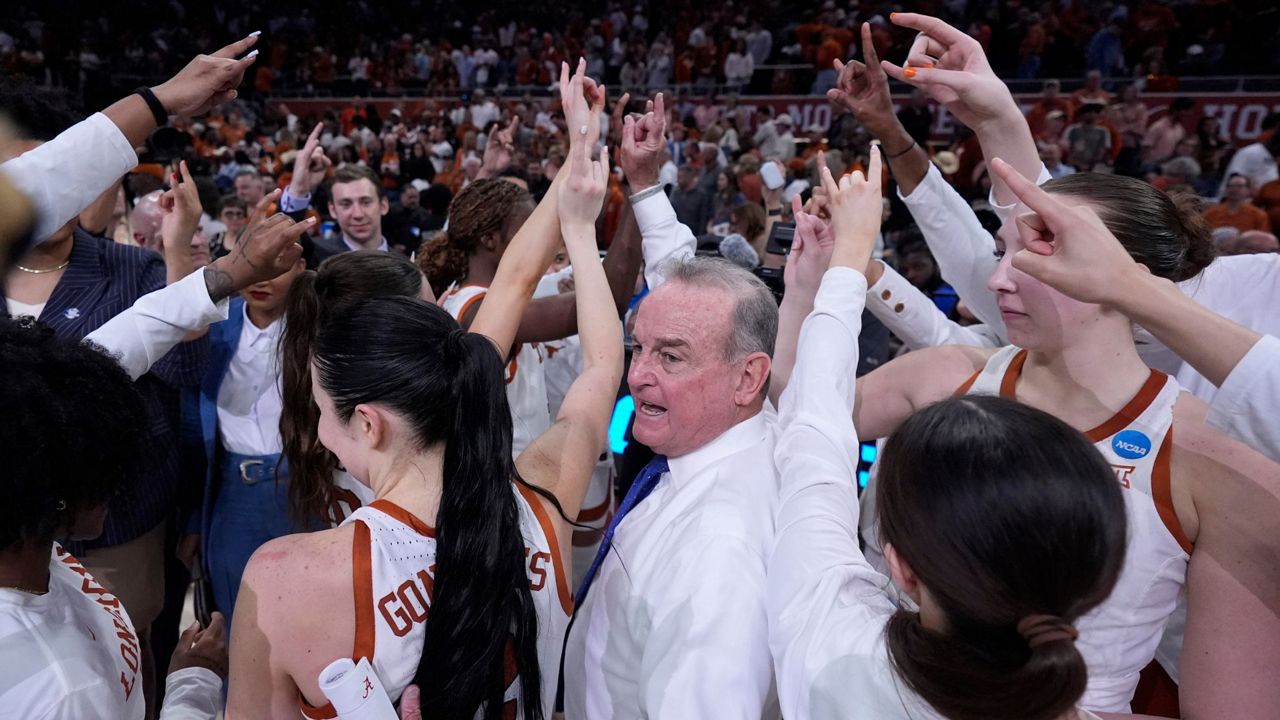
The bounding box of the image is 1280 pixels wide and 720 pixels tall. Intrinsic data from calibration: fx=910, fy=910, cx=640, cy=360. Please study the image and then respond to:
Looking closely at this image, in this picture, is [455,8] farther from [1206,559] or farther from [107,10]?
[1206,559]

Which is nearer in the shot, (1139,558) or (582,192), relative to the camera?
(1139,558)

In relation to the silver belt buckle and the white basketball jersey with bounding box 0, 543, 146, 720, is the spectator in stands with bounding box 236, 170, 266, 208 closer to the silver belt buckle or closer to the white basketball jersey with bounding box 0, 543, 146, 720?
the silver belt buckle

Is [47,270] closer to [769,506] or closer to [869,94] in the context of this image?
[769,506]

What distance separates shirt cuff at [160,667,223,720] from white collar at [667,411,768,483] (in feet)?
2.77

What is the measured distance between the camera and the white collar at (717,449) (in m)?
1.60

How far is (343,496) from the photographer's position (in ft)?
7.12

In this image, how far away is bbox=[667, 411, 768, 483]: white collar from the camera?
160 cm

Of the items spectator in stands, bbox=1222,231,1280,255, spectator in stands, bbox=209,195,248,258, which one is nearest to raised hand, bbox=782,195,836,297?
spectator in stands, bbox=1222,231,1280,255

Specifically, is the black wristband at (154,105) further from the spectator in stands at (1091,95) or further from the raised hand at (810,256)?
the spectator in stands at (1091,95)

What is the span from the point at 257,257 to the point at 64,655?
3.23 ft

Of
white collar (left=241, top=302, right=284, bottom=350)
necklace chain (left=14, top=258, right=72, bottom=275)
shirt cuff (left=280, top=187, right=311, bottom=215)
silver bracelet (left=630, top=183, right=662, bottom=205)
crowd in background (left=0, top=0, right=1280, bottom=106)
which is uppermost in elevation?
silver bracelet (left=630, top=183, right=662, bottom=205)

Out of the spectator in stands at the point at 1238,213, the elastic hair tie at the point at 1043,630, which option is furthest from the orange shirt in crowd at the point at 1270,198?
the elastic hair tie at the point at 1043,630

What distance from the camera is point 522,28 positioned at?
68.2 ft

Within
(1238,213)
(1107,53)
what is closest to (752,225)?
(1238,213)
